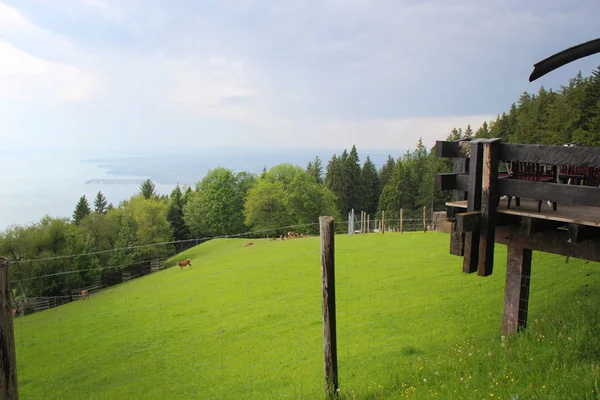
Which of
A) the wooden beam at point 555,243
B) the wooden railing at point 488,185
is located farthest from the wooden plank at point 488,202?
the wooden beam at point 555,243

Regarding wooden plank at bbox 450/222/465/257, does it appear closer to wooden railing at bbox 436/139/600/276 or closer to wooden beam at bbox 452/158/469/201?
wooden railing at bbox 436/139/600/276

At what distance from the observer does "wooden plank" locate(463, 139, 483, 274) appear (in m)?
5.85

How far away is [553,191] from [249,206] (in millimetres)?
64908

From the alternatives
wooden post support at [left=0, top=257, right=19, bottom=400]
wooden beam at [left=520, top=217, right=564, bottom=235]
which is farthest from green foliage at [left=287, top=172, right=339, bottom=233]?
wooden post support at [left=0, top=257, right=19, bottom=400]

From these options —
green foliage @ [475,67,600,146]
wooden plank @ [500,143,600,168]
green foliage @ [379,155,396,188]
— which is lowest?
green foliage @ [379,155,396,188]

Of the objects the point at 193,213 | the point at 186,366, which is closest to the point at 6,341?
the point at 186,366

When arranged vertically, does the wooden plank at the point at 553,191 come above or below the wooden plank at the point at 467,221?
above

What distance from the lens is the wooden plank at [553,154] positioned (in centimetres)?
493

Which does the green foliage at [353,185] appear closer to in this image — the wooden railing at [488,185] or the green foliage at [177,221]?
the green foliage at [177,221]

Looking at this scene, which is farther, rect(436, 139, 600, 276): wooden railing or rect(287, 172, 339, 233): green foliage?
rect(287, 172, 339, 233): green foliage

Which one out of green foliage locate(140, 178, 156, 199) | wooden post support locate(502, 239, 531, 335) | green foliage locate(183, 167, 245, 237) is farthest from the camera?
green foliage locate(140, 178, 156, 199)

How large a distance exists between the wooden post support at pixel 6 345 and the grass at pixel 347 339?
4635 millimetres

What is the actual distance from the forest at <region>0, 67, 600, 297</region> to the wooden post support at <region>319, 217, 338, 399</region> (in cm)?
2745

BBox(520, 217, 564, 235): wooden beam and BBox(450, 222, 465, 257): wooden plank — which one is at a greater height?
BBox(520, 217, 564, 235): wooden beam
